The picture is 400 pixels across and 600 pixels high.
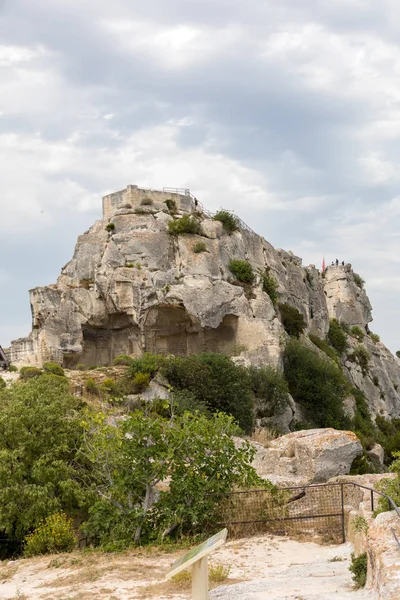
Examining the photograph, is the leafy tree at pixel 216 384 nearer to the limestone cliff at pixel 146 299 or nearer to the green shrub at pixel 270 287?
the limestone cliff at pixel 146 299

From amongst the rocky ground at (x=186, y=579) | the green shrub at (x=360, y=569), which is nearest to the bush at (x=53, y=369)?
the rocky ground at (x=186, y=579)

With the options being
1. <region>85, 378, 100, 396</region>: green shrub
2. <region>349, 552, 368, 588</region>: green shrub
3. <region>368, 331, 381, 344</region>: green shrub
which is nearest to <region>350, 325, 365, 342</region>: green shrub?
<region>368, 331, 381, 344</region>: green shrub

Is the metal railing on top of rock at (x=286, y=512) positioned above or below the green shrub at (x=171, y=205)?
below

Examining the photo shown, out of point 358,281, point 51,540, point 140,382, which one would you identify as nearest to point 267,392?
point 140,382

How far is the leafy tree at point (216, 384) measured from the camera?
30.7m

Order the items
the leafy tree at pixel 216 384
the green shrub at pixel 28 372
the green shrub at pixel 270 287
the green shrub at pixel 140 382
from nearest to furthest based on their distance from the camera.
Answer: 1. the green shrub at pixel 140 382
2. the leafy tree at pixel 216 384
3. the green shrub at pixel 28 372
4. the green shrub at pixel 270 287

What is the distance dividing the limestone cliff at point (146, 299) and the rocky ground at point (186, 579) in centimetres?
2481

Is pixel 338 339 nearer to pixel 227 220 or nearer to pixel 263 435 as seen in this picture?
pixel 227 220

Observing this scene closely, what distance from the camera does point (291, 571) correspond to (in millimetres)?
9148

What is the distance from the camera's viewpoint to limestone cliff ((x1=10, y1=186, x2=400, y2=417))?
37.2 meters

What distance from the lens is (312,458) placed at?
15930 millimetres

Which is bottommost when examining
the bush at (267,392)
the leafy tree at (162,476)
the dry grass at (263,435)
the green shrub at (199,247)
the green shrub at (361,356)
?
the leafy tree at (162,476)

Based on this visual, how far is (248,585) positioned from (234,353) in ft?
95.3

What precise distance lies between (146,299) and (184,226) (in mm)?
5912
